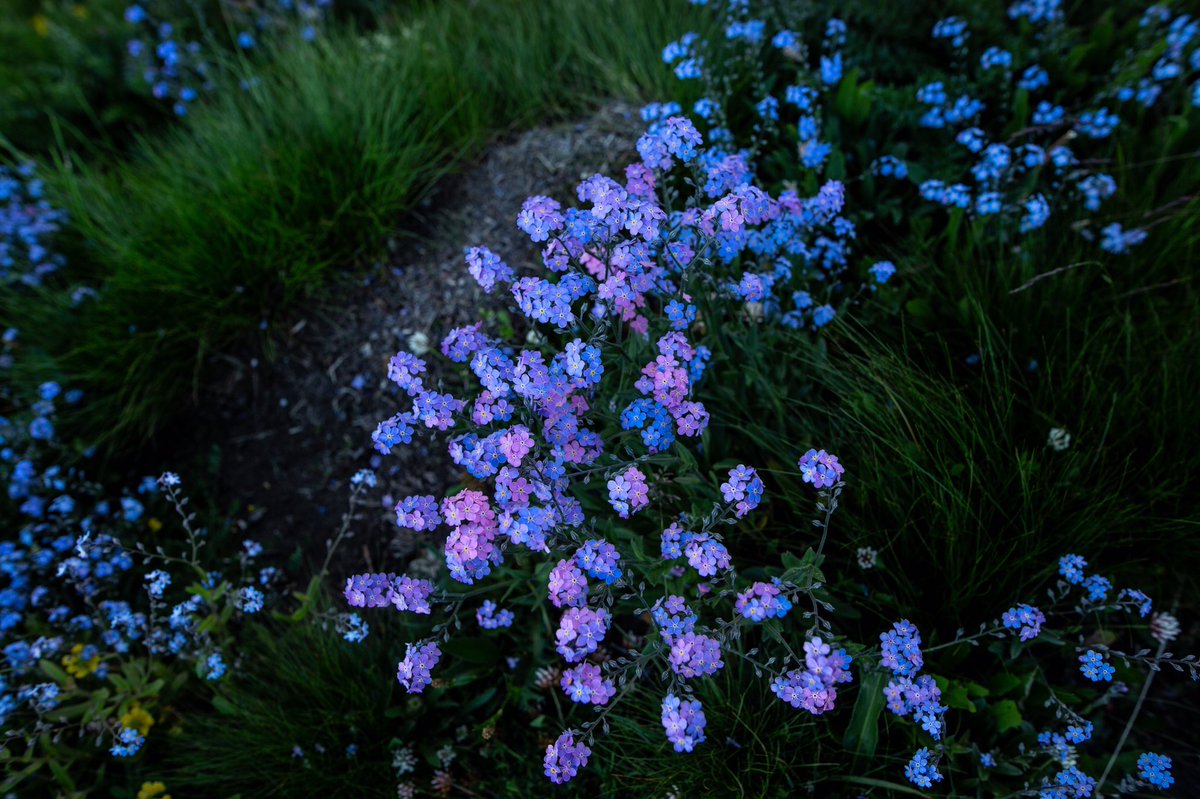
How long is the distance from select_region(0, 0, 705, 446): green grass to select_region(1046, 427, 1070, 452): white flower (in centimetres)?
246

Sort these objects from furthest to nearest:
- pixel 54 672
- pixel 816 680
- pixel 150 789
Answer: pixel 54 672, pixel 150 789, pixel 816 680

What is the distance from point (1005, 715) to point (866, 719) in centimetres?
43

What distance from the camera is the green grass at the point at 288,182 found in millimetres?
3922

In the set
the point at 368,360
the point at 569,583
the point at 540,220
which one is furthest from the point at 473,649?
the point at 368,360

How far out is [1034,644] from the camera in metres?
2.71

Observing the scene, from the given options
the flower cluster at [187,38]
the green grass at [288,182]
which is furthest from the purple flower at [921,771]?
the flower cluster at [187,38]


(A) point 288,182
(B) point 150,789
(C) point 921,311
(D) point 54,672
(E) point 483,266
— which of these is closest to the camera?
(E) point 483,266

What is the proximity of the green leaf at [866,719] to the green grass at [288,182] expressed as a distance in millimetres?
2981

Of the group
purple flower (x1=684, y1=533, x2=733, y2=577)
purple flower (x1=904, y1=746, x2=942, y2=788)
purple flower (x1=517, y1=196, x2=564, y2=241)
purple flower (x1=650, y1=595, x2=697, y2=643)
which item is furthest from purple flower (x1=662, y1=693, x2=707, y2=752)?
purple flower (x1=517, y1=196, x2=564, y2=241)

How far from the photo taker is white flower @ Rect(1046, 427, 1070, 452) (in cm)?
271

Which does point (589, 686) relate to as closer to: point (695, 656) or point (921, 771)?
point (695, 656)

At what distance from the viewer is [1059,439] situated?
107 inches

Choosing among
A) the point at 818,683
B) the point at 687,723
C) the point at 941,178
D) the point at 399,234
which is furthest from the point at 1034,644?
the point at 399,234

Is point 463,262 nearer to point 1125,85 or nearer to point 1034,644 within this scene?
point 1034,644
